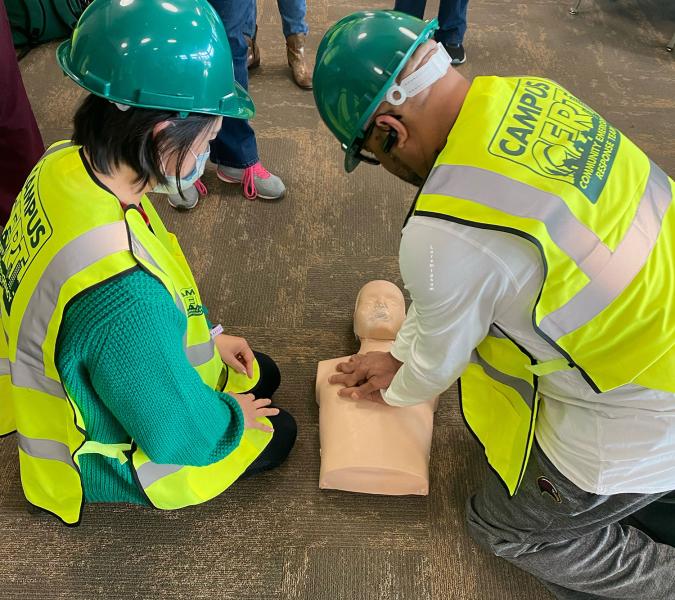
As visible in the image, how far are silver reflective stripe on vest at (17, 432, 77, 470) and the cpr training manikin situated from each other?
0.59 metres

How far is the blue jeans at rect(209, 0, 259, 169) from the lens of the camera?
1862 millimetres

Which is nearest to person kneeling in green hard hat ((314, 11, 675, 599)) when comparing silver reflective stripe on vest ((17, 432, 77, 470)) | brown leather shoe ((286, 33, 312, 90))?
silver reflective stripe on vest ((17, 432, 77, 470))

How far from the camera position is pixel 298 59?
8.94 feet

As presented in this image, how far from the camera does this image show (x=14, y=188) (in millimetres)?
1921

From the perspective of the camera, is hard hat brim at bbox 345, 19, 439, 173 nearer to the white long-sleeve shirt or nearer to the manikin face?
the white long-sleeve shirt

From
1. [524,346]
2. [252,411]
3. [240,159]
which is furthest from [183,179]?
[240,159]

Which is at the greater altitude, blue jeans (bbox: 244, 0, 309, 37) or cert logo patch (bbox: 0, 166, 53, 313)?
cert logo patch (bbox: 0, 166, 53, 313)

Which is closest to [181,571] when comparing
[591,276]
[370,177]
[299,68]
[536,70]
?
[591,276]

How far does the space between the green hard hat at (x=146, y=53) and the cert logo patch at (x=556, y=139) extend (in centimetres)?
49

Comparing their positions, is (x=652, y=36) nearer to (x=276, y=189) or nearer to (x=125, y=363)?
(x=276, y=189)

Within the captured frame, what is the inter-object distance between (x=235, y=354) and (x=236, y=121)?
0.96 meters

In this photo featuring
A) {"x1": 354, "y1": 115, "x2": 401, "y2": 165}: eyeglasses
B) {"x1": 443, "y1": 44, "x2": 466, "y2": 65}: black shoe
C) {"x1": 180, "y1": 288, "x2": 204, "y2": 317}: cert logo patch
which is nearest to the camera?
{"x1": 354, "y1": 115, "x2": 401, "y2": 165}: eyeglasses

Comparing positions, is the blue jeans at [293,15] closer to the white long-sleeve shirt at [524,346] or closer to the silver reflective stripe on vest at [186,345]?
the silver reflective stripe on vest at [186,345]

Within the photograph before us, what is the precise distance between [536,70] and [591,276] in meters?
2.44
